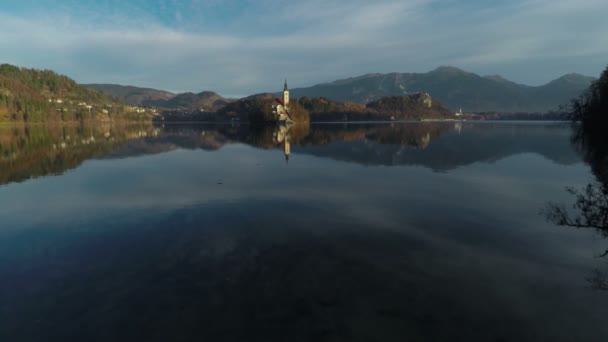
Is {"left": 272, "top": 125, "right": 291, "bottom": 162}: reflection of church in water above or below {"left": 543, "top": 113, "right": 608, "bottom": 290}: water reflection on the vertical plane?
above

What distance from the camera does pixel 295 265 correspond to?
11633 mm

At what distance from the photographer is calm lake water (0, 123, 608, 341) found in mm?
8211

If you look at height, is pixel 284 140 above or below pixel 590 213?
above

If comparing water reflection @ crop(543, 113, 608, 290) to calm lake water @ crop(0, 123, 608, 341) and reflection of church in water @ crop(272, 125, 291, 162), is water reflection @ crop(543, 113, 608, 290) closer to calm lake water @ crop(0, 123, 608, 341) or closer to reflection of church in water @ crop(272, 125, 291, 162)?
calm lake water @ crop(0, 123, 608, 341)

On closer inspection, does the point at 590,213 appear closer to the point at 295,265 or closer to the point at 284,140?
the point at 295,265

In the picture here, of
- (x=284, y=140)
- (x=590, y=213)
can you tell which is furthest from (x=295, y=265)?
(x=284, y=140)

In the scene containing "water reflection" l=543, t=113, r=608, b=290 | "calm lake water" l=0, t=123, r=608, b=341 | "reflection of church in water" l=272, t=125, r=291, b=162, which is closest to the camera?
"calm lake water" l=0, t=123, r=608, b=341

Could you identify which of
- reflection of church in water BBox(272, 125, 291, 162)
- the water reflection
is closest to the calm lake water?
the water reflection

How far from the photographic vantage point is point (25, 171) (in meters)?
32.8

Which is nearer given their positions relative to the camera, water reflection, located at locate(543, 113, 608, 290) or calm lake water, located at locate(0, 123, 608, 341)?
calm lake water, located at locate(0, 123, 608, 341)

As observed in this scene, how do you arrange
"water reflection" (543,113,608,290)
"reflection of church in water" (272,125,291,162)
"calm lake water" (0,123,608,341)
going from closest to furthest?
1. "calm lake water" (0,123,608,341)
2. "water reflection" (543,113,608,290)
3. "reflection of church in water" (272,125,291,162)

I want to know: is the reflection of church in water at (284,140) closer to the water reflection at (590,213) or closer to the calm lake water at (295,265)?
the calm lake water at (295,265)

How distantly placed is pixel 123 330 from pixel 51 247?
851cm

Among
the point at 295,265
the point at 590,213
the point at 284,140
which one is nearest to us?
the point at 295,265
